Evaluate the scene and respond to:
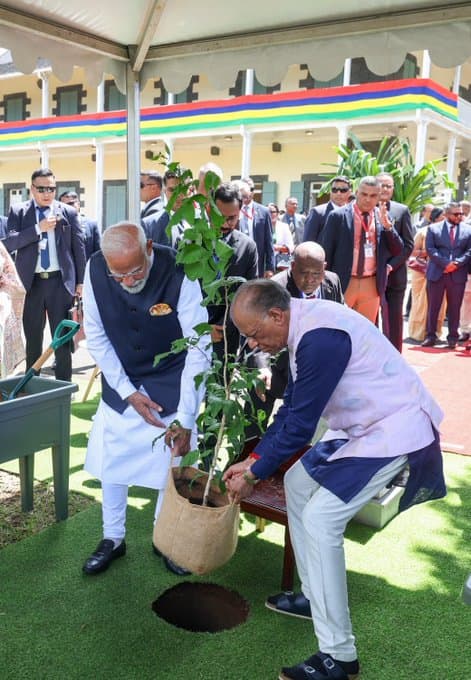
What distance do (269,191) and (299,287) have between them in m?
17.5

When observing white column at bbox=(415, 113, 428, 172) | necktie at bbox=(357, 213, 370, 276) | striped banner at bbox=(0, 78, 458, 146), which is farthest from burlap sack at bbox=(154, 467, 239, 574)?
striped banner at bbox=(0, 78, 458, 146)

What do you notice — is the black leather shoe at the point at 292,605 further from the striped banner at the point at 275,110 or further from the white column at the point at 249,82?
the white column at the point at 249,82

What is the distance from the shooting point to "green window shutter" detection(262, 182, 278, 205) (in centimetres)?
2056

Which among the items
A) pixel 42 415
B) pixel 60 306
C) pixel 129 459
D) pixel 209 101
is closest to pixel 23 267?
pixel 60 306

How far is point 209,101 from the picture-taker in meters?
19.8

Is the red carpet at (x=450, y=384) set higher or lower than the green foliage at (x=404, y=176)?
lower

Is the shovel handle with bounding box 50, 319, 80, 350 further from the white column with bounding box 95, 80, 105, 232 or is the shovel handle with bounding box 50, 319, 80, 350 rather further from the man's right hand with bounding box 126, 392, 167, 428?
the white column with bounding box 95, 80, 105, 232

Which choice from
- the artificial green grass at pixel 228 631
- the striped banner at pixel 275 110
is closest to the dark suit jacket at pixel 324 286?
the artificial green grass at pixel 228 631

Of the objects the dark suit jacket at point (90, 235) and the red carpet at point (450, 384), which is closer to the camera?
the red carpet at point (450, 384)

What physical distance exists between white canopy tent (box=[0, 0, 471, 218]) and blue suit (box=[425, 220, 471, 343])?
19.0 ft

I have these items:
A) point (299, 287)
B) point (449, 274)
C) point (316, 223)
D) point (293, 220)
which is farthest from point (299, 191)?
point (299, 287)

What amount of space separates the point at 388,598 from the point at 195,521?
3.58 feet

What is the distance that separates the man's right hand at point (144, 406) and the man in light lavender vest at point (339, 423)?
86cm

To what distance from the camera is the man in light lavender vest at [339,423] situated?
7.26 ft
